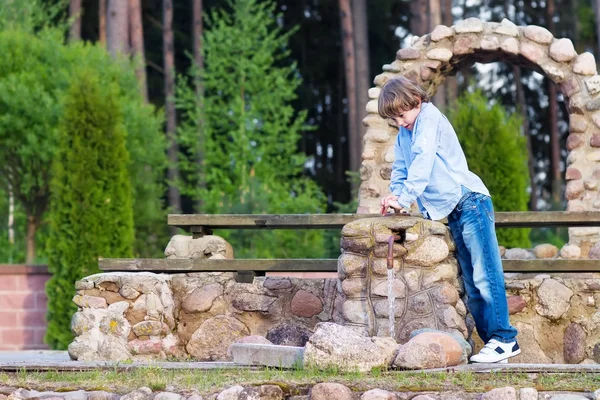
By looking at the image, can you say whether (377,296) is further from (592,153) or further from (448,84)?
(448,84)

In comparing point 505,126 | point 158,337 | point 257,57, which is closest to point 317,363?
point 158,337

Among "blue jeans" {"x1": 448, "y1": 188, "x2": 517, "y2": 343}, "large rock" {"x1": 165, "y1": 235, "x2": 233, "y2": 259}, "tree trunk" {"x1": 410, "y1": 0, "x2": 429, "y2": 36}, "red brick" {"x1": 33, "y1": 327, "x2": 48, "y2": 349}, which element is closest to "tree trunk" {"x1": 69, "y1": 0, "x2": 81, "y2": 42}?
"tree trunk" {"x1": 410, "y1": 0, "x2": 429, "y2": 36}

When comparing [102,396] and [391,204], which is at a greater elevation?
[391,204]

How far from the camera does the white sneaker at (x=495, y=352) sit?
496 centimetres

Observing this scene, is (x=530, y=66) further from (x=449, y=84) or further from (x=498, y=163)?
(x=449, y=84)

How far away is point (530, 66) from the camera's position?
8727 mm

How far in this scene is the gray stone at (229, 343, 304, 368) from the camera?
458 cm

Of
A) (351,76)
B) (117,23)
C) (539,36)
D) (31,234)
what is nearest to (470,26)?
(539,36)

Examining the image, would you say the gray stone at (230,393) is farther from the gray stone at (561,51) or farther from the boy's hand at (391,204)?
the gray stone at (561,51)

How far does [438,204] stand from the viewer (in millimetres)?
5215

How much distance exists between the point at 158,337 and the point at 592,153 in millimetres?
4177

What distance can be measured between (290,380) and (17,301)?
27.4 feet

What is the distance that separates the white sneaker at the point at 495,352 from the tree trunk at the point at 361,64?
598 inches

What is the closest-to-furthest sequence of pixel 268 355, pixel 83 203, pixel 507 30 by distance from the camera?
pixel 268 355 < pixel 507 30 < pixel 83 203
